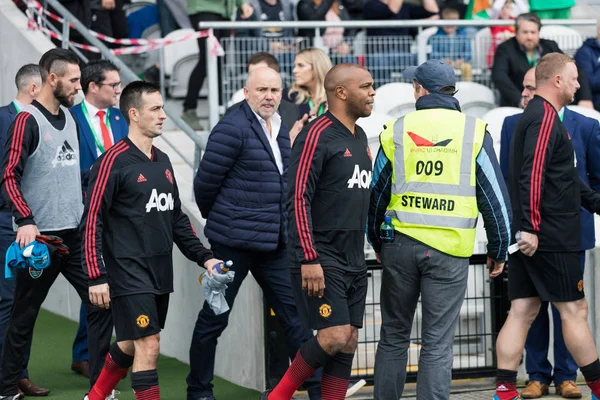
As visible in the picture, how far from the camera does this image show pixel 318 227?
21.9 feet

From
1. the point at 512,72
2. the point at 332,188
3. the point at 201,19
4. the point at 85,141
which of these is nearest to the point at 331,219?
the point at 332,188

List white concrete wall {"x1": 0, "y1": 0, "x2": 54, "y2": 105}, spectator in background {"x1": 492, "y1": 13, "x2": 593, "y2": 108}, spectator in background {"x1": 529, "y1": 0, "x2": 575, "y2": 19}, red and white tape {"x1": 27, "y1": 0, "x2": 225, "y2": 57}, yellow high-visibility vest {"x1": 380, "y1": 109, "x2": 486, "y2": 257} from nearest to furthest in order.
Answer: yellow high-visibility vest {"x1": 380, "y1": 109, "x2": 486, "y2": 257} < red and white tape {"x1": 27, "y1": 0, "x2": 225, "y2": 57} < white concrete wall {"x1": 0, "y1": 0, "x2": 54, "y2": 105} < spectator in background {"x1": 492, "y1": 13, "x2": 593, "y2": 108} < spectator in background {"x1": 529, "y1": 0, "x2": 575, "y2": 19}

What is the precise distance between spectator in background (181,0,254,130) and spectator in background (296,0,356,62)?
0.73m

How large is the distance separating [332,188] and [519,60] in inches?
227

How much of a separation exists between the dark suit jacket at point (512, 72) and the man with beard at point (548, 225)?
14.4 feet

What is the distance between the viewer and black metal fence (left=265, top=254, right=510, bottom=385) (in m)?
8.12

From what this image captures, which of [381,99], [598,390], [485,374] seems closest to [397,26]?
[381,99]

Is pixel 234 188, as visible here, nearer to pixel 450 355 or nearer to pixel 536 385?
pixel 450 355

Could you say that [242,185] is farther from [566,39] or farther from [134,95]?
[566,39]

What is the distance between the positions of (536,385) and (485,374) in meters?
0.39

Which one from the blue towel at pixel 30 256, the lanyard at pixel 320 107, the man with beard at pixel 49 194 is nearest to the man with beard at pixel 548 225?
the lanyard at pixel 320 107

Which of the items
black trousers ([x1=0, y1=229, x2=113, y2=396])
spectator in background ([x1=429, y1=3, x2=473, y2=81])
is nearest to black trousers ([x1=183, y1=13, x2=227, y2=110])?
spectator in background ([x1=429, y1=3, x2=473, y2=81])

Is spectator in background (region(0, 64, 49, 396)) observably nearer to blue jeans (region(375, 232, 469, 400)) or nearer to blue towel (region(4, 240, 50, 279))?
blue towel (region(4, 240, 50, 279))

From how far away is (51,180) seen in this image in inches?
299
